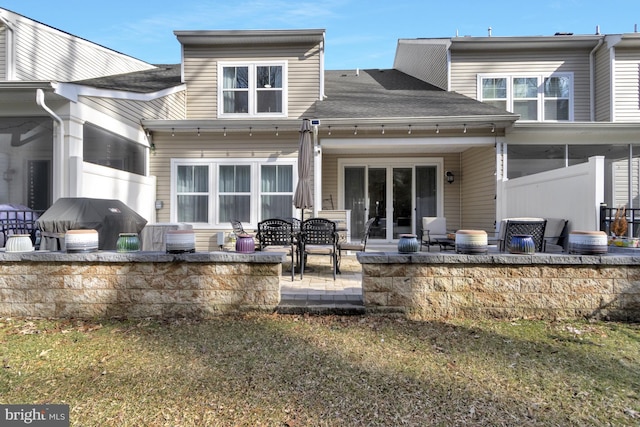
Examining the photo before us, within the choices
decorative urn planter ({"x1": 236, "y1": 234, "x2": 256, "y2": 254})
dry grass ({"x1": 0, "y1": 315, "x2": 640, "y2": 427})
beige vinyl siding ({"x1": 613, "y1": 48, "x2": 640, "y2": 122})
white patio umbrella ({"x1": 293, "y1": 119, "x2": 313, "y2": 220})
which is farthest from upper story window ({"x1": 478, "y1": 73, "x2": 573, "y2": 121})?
decorative urn planter ({"x1": 236, "y1": 234, "x2": 256, "y2": 254})

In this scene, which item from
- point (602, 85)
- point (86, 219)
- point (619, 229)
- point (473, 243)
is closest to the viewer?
point (473, 243)

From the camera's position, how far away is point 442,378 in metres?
2.36

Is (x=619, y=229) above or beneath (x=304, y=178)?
beneath

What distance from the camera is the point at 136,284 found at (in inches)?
137

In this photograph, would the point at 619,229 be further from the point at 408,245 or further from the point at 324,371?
the point at 324,371

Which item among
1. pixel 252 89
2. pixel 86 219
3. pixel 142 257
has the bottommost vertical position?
pixel 142 257

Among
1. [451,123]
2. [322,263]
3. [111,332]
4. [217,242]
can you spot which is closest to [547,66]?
[451,123]

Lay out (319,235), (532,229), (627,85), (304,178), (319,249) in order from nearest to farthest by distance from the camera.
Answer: (319,235)
(319,249)
(532,229)
(304,178)
(627,85)

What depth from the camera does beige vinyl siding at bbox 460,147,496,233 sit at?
8.26 meters

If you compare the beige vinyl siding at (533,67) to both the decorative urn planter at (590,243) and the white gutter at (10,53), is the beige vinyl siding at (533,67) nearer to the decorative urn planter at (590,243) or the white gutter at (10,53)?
the decorative urn planter at (590,243)

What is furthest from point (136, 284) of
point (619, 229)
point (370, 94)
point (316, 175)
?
point (370, 94)

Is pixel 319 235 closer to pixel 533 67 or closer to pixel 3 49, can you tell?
pixel 3 49

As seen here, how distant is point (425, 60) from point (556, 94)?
12.7 ft

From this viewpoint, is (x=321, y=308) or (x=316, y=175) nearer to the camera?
(x=321, y=308)
